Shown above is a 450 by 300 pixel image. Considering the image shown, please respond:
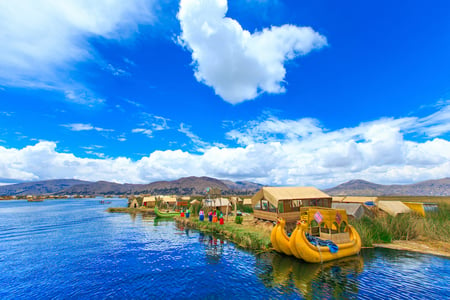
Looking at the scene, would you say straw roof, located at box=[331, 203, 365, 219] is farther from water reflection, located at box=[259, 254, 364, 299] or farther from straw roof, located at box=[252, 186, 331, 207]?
water reflection, located at box=[259, 254, 364, 299]

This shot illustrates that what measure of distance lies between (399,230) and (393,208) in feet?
22.3

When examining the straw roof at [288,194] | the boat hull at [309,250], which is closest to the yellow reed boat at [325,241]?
the boat hull at [309,250]

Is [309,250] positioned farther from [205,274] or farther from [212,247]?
[212,247]

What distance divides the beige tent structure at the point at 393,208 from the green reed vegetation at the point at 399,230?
145 inches

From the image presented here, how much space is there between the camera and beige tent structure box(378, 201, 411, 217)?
28172mm

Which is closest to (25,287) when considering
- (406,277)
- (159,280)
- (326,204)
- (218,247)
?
Result: (159,280)

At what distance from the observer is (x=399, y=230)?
2308 centimetres

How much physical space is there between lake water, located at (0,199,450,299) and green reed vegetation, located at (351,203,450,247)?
8.17ft

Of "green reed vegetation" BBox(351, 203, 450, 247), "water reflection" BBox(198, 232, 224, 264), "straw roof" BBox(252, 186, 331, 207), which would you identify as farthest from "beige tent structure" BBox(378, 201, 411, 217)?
"water reflection" BBox(198, 232, 224, 264)

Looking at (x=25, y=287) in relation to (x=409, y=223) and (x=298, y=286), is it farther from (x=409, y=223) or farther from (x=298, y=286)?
(x=409, y=223)

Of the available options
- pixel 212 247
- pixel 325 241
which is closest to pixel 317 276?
pixel 325 241

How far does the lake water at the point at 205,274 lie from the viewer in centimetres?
1223

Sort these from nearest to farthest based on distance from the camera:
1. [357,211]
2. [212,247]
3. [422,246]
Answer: [422,246] → [212,247] → [357,211]

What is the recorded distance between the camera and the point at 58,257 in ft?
63.8
